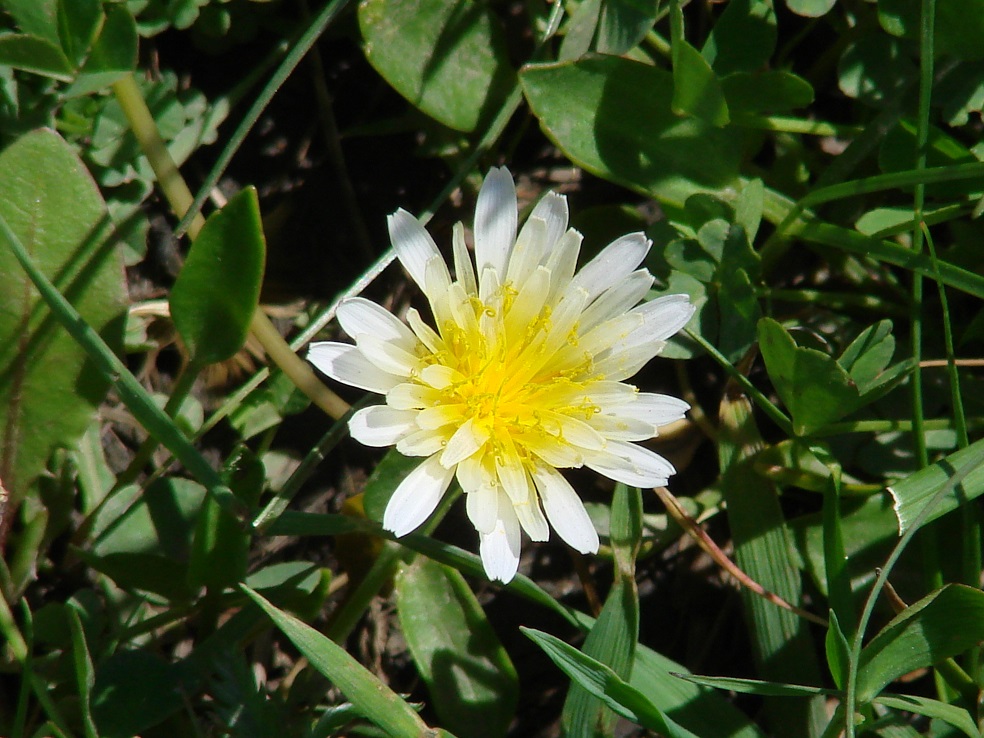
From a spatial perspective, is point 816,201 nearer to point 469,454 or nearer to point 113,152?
point 469,454

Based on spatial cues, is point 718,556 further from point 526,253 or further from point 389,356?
point 389,356

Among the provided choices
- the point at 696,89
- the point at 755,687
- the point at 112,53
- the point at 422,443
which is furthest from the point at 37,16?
the point at 755,687

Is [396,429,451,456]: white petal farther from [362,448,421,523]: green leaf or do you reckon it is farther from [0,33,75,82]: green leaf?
[0,33,75,82]: green leaf

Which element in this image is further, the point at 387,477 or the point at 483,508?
the point at 387,477

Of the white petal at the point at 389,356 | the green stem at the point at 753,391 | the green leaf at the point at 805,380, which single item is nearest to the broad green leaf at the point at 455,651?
the white petal at the point at 389,356

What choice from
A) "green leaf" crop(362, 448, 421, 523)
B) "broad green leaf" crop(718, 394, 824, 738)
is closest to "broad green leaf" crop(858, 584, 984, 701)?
"broad green leaf" crop(718, 394, 824, 738)
